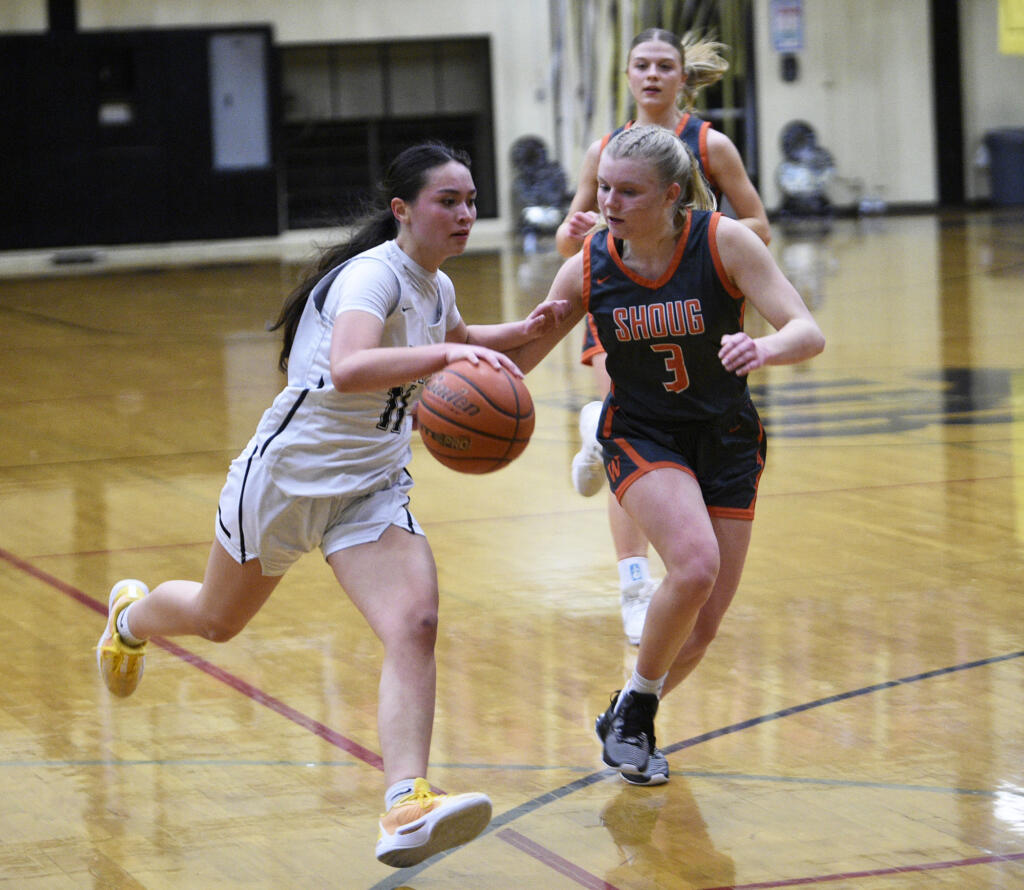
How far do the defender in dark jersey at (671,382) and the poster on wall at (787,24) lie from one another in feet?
59.3

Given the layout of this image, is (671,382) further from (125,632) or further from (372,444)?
(125,632)

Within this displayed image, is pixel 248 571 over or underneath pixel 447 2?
underneath

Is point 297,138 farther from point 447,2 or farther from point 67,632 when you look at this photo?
point 67,632

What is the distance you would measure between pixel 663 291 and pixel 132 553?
2701 mm

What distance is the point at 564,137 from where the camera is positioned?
20.2 meters

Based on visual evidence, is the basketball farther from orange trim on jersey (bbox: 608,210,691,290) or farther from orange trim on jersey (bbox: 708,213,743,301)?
orange trim on jersey (bbox: 708,213,743,301)

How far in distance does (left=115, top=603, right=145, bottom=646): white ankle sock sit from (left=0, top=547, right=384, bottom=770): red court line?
1.14 feet

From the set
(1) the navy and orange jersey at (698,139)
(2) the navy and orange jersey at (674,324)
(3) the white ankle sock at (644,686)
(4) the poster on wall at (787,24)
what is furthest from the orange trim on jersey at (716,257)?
(4) the poster on wall at (787,24)

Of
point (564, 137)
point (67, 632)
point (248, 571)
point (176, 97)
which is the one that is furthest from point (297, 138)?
point (248, 571)

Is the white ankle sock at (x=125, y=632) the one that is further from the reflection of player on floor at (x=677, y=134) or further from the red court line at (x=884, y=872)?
the red court line at (x=884, y=872)

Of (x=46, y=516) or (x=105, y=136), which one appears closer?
(x=46, y=516)

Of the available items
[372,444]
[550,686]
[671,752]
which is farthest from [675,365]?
[550,686]

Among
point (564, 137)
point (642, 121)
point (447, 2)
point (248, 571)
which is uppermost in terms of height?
point (447, 2)

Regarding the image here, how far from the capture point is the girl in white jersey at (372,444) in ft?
9.16
